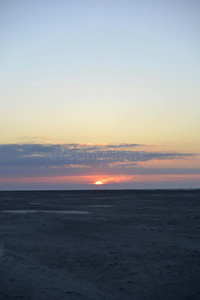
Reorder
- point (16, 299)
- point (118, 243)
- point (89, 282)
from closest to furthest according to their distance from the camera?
point (16, 299) < point (89, 282) < point (118, 243)

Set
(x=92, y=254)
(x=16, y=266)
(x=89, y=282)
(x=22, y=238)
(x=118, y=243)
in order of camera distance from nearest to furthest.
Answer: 1. (x=89, y=282)
2. (x=16, y=266)
3. (x=92, y=254)
4. (x=118, y=243)
5. (x=22, y=238)

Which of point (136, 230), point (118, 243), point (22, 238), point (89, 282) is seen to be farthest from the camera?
point (136, 230)

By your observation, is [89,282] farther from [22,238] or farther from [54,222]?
[54,222]

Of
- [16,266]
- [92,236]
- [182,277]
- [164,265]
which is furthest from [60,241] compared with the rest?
[182,277]

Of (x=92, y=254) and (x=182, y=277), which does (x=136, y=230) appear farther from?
(x=182, y=277)

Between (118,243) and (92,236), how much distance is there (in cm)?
263

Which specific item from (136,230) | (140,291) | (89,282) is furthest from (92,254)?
(136,230)

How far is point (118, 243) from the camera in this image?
16.6 meters

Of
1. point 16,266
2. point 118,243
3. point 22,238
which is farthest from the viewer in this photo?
point 22,238

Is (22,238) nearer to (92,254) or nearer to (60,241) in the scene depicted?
(60,241)

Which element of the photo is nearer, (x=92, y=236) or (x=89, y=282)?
(x=89, y=282)

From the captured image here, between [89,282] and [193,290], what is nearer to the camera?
[193,290]

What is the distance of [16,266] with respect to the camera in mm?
12117

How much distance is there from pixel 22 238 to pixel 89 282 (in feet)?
30.2
